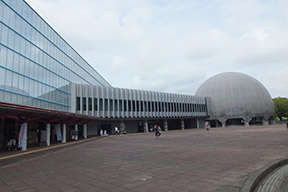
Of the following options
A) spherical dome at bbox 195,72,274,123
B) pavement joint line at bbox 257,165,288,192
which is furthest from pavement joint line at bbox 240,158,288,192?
spherical dome at bbox 195,72,274,123

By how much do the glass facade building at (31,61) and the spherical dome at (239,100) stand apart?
176 feet

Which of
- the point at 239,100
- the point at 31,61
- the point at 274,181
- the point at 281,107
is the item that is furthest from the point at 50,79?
the point at 281,107

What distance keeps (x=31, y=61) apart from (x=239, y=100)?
67.7m

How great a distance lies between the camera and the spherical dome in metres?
70.6

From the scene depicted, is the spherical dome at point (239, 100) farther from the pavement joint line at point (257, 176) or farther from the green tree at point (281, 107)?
the pavement joint line at point (257, 176)

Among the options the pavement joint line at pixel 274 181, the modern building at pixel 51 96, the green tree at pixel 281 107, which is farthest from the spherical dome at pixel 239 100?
the pavement joint line at pixel 274 181

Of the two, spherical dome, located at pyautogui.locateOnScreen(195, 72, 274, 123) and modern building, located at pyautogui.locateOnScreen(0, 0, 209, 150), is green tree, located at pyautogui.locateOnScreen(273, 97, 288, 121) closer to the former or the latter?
spherical dome, located at pyautogui.locateOnScreen(195, 72, 274, 123)

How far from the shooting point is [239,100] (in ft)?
236

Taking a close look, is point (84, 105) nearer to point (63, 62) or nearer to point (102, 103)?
point (102, 103)

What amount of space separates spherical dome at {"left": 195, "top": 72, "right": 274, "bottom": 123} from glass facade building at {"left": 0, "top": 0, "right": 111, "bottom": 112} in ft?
176

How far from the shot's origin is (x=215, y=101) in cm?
7456

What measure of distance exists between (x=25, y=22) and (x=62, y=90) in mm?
13976

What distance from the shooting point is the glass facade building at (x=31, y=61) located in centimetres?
2480

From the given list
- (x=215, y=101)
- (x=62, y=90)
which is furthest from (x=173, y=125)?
(x=62, y=90)
